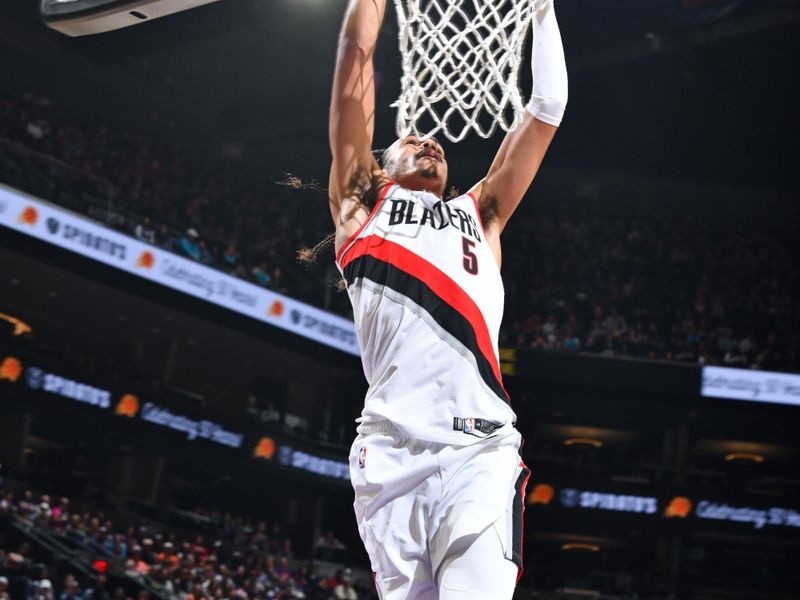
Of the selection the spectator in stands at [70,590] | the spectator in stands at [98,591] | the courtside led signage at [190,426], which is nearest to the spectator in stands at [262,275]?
the courtside led signage at [190,426]

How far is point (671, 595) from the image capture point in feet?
69.1

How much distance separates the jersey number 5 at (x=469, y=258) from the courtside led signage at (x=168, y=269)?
1439 centimetres

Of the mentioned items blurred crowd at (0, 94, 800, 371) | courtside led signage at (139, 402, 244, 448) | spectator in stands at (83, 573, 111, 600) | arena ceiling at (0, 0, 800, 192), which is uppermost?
arena ceiling at (0, 0, 800, 192)

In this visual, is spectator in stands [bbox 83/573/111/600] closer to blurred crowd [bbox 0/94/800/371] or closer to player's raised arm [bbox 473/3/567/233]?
blurred crowd [bbox 0/94/800/371]

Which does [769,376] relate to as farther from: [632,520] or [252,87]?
[252,87]

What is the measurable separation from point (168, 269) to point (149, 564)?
221 inches

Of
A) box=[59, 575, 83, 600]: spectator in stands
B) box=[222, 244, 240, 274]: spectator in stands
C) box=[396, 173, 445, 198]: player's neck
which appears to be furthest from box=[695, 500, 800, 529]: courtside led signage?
box=[396, 173, 445, 198]: player's neck

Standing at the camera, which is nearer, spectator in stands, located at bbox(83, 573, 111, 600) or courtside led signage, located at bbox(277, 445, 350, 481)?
spectator in stands, located at bbox(83, 573, 111, 600)

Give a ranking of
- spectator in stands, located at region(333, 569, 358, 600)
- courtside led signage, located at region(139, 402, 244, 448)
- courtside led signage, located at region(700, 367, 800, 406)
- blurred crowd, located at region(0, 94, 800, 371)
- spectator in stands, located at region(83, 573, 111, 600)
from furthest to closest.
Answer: courtside led signage, located at region(700, 367, 800, 406), blurred crowd, located at region(0, 94, 800, 371), courtside led signage, located at region(139, 402, 244, 448), spectator in stands, located at region(333, 569, 358, 600), spectator in stands, located at region(83, 573, 111, 600)

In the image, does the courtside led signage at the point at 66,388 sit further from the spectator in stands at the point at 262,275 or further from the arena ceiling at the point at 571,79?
the arena ceiling at the point at 571,79

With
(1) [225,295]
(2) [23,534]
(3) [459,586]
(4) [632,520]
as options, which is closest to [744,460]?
(4) [632,520]

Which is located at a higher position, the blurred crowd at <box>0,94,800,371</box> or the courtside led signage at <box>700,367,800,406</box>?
the blurred crowd at <box>0,94,800,371</box>

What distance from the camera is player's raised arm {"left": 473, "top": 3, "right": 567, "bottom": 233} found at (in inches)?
130

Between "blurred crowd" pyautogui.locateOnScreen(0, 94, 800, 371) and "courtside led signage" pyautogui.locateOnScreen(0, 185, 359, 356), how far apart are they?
28 cm
